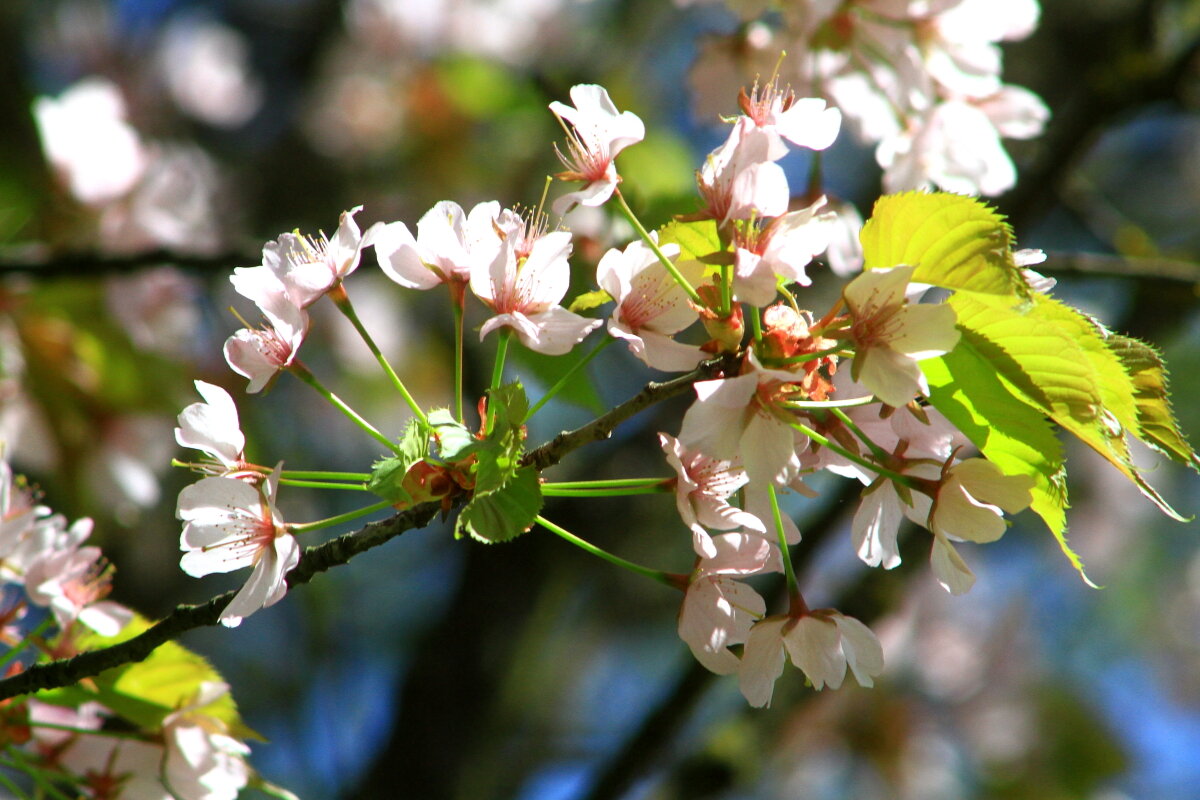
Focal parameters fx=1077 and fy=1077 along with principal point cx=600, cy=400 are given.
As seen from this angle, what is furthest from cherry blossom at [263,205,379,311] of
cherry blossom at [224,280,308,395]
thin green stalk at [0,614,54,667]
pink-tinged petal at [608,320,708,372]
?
thin green stalk at [0,614,54,667]

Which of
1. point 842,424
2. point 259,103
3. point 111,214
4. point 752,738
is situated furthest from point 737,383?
point 259,103

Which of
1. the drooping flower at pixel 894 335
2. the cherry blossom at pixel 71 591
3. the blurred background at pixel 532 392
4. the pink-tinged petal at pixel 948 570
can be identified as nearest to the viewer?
the drooping flower at pixel 894 335

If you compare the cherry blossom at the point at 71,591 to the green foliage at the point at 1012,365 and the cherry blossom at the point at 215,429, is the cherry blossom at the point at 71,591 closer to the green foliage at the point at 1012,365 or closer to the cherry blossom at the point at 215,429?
the cherry blossom at the point at 215,429

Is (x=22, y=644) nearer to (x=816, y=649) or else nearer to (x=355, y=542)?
(x=355, y=542)

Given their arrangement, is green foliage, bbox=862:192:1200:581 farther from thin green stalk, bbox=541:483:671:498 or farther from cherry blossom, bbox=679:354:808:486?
thin green stalk, bbox=541:483:671:498

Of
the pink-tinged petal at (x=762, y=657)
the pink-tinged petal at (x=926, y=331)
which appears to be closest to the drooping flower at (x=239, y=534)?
the pink-tinged petal at (x=762, y=657)

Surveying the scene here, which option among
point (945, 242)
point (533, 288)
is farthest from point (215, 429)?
point (945, 242)
